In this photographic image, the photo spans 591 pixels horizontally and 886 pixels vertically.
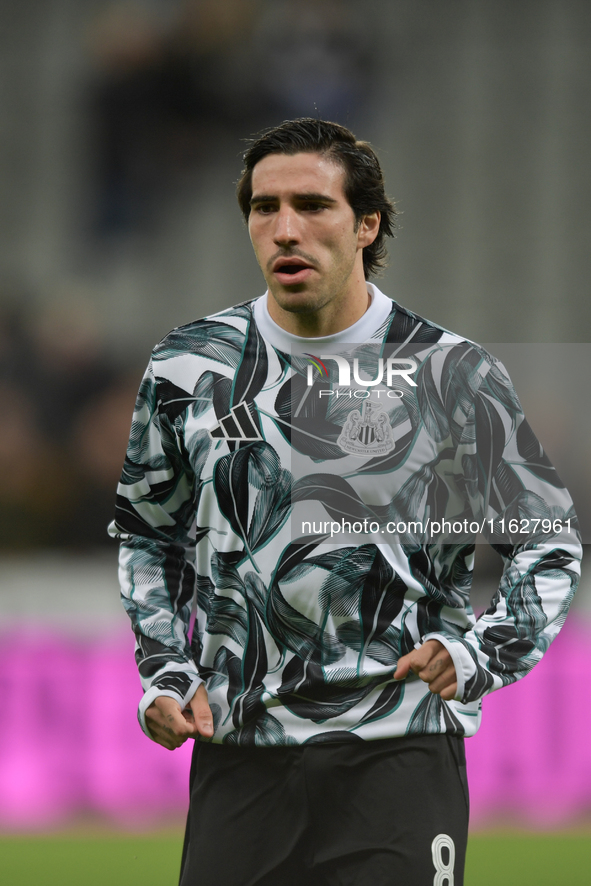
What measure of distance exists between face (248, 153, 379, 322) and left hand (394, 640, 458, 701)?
582mm

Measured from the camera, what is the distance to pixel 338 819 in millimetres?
1604

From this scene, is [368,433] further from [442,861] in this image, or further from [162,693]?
[442,861]

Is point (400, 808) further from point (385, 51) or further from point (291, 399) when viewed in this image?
point (385, 51)

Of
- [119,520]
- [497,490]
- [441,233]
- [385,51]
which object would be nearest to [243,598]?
[119,520]

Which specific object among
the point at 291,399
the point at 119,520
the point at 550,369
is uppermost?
the point at 550,369

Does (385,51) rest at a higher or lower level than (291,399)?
higher

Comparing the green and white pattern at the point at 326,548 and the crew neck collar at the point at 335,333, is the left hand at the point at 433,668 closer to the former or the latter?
the green and white pattern at the point at 326,548

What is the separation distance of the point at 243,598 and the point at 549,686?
1.96m

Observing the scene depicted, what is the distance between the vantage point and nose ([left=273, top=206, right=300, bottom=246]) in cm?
171

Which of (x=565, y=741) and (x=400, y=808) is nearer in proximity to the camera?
(x=400, y=808)

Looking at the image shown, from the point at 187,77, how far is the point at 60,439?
1778 millimetres

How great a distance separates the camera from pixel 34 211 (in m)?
4.87

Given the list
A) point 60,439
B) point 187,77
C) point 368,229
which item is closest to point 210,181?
point 187,77

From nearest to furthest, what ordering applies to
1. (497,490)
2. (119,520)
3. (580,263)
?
(497,490), (119,520), (580,263)
